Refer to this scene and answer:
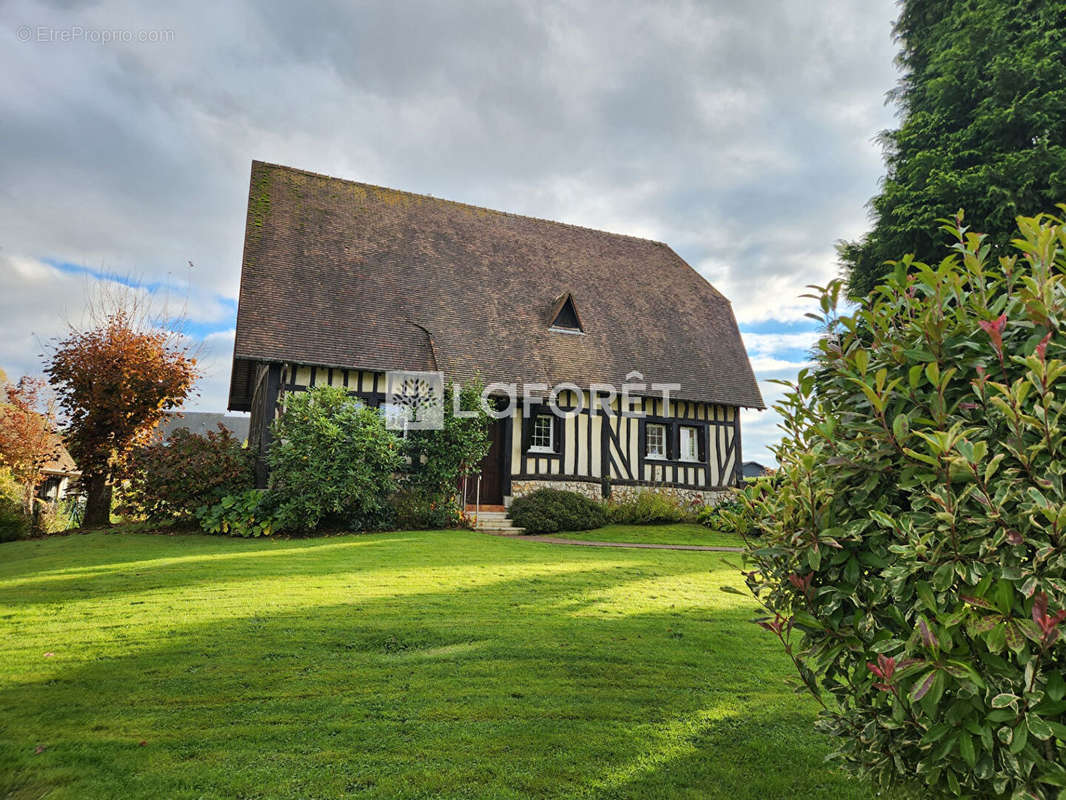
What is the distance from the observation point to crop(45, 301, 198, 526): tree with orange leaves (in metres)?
14.1

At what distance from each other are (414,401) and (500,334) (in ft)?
10.6

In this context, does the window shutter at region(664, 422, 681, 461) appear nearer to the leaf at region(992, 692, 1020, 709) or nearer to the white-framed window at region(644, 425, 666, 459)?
the white-framed window at region(644, 425, 666, 459)

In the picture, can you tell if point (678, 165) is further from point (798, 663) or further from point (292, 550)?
point (798, 663)

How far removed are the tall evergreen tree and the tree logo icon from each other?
9226 millimetres

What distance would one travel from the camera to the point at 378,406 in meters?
13.5

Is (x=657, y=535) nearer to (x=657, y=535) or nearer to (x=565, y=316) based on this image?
(x=657, y=535)

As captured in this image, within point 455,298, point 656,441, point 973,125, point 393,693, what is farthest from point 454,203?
point 393,693

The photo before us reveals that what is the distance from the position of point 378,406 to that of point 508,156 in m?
6.07

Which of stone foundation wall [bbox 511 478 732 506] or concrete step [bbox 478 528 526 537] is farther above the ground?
stone foundation wall [bbox 511 478 732 506]

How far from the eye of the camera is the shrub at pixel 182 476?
38.3ft

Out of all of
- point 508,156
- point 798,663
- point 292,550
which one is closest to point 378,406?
point 292,550

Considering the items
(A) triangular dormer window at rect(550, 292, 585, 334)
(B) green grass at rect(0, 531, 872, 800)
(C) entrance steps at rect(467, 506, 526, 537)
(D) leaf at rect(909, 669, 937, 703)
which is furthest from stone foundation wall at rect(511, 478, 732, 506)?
(D) leaf at rect(909, 669, 937, 703)

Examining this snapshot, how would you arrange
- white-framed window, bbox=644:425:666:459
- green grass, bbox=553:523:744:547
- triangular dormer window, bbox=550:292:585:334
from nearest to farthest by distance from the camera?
green grass, bbox=553:523:744:547 < triangular dormer window, bbox=550:292:585:334 < white-framed window, bbox=644:425:666:459

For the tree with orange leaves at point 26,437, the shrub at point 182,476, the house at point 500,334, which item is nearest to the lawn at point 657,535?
the house at point 500,334
